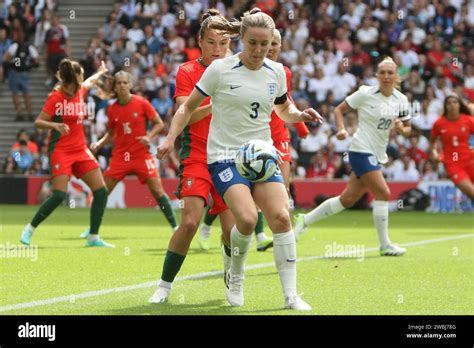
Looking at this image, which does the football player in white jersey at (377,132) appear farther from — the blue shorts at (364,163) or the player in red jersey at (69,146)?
the player in red jersey at (69,146)

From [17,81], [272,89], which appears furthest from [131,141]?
[17,81]

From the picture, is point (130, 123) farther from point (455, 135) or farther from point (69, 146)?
point (455, 135)

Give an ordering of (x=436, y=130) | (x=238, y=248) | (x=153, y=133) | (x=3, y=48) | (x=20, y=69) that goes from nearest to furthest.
A: (x=238, y=248) → (x=153, y=133) → (x=436, y=130) → (x=20, y=69) → (x=3, y=48)

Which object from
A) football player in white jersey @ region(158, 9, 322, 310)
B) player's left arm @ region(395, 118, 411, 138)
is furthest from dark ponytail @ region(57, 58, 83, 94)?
football player in white jersey @ region(158, 9, 322, 310)

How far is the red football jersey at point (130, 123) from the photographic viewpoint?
16.0 meters

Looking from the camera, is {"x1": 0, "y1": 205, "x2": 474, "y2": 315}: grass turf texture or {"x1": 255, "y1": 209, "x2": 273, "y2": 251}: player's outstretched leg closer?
{"x1": 0, "y1": 205, "x2": 474, "y2": 315}: grass turf texture

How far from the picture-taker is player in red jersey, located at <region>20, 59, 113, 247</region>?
14.4 metres

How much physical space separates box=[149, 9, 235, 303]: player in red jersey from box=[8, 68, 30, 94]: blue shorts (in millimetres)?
21217

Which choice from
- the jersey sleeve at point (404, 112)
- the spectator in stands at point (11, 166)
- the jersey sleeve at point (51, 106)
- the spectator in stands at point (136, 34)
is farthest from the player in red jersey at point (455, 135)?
the spectator in stands at point (136, 34)

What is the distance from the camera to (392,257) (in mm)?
13320

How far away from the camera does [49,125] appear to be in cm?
1405

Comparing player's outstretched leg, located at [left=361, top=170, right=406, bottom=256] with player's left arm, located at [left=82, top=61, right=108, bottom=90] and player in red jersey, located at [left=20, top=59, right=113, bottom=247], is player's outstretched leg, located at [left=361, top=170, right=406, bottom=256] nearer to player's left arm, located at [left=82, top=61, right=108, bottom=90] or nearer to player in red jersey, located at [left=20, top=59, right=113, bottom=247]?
player in red jersey, located at [left=20, top=59, right=113, bottom=247]

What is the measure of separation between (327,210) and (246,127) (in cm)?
631

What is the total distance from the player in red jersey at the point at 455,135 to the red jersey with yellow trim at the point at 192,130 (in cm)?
983
